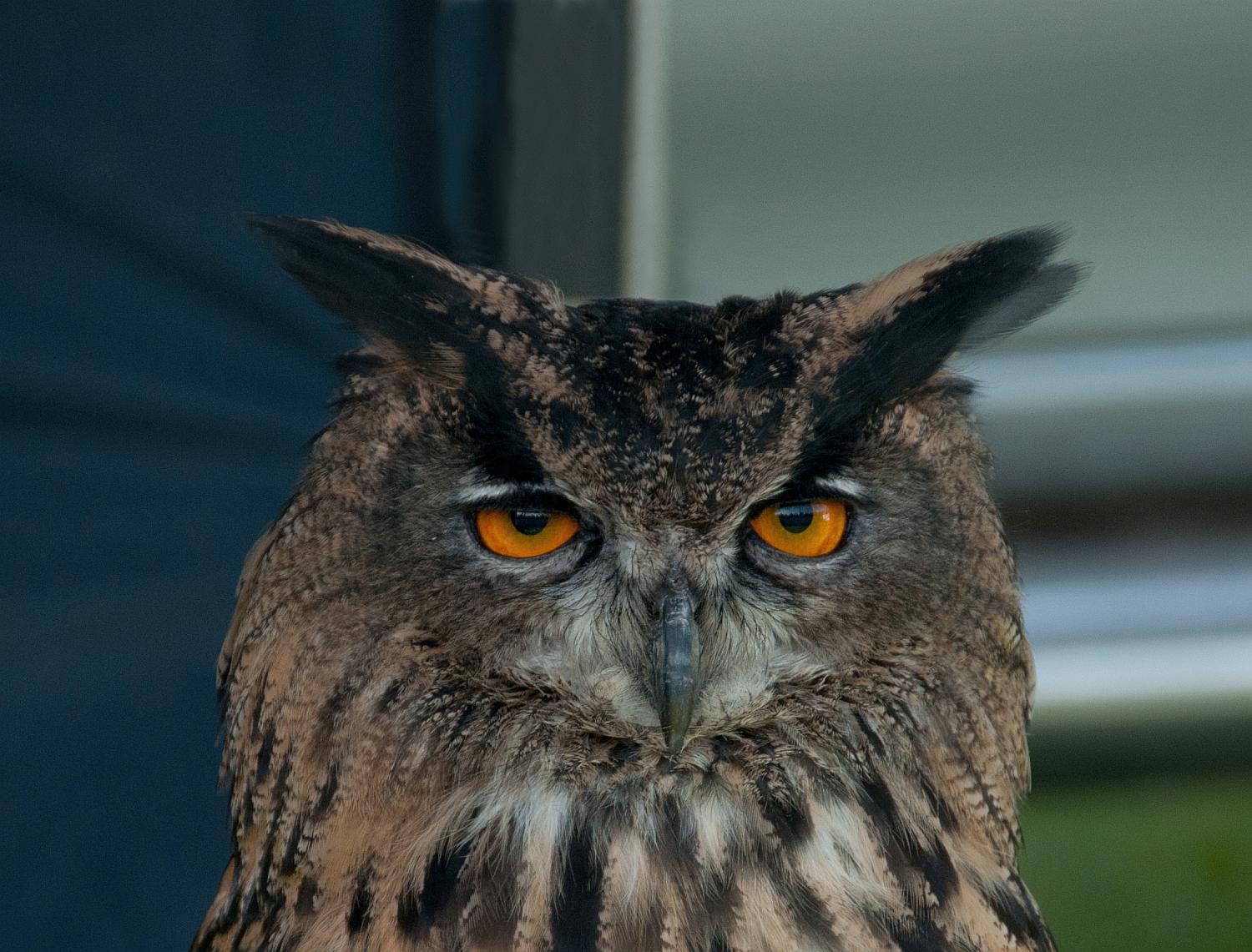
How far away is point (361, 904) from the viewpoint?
91cm

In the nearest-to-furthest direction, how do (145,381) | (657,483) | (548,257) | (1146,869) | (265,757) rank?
(657,483)
(265,757)
(145,381)
(548,257)
(1146,869)

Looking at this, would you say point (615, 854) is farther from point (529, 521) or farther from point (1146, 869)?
point (1146, 869)

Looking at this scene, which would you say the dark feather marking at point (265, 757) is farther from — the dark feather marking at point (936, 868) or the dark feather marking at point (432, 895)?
the dark feather marking at point (936, 868)

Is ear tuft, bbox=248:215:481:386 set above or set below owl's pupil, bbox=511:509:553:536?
above

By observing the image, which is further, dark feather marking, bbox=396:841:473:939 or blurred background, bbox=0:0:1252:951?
blurred background, bbox=0:0:1252:951

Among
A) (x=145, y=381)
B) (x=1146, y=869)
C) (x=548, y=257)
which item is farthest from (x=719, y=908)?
(x=1146, y=869)

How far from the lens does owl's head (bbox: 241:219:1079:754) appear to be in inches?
34.1

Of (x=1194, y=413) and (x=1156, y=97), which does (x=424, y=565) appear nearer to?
(x=1194, y=413)

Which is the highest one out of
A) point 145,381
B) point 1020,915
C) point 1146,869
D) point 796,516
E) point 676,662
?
point 145,381

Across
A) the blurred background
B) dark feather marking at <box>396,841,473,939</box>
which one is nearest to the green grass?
the blurred background

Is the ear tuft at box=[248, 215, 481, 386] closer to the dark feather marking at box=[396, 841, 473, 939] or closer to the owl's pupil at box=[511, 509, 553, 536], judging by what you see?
the owl's pupil at box=[511, 509, 553, 536]

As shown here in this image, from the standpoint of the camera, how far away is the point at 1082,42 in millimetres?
2131

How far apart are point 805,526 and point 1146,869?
8.65 ft

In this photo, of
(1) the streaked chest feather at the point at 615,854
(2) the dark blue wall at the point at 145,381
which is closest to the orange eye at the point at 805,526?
(1) the streaked chest feather at the point at 615,854
